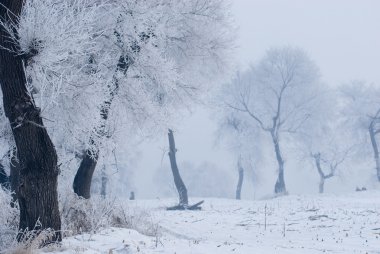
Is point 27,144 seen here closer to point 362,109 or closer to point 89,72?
point 89,72

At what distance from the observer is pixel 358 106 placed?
40.9 metres

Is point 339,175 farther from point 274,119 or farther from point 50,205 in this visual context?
point 50,205

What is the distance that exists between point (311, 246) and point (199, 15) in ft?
30.0

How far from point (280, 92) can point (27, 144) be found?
2968cm

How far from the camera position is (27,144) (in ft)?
25.2

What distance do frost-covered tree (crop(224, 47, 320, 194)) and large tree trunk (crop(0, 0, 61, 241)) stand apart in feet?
93.4

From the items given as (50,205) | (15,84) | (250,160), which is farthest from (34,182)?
(250,160)

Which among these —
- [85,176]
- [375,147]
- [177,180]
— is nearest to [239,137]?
[375,147]

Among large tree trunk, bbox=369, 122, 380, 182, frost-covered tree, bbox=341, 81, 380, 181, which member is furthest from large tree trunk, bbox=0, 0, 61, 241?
frost-covered tree, bbox=341, 81, 380, 181

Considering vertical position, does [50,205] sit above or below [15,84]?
below

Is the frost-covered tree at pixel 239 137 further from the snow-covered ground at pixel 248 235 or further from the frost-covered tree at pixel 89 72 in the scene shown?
the snow-covered ground at pixel 248 235

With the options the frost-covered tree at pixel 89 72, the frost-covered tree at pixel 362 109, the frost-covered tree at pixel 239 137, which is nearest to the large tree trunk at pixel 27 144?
the frost-covered tree at pixel 89 72

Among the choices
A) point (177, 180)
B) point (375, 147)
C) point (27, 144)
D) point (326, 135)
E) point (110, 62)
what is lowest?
point (177, 180)

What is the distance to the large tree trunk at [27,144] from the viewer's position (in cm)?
764
